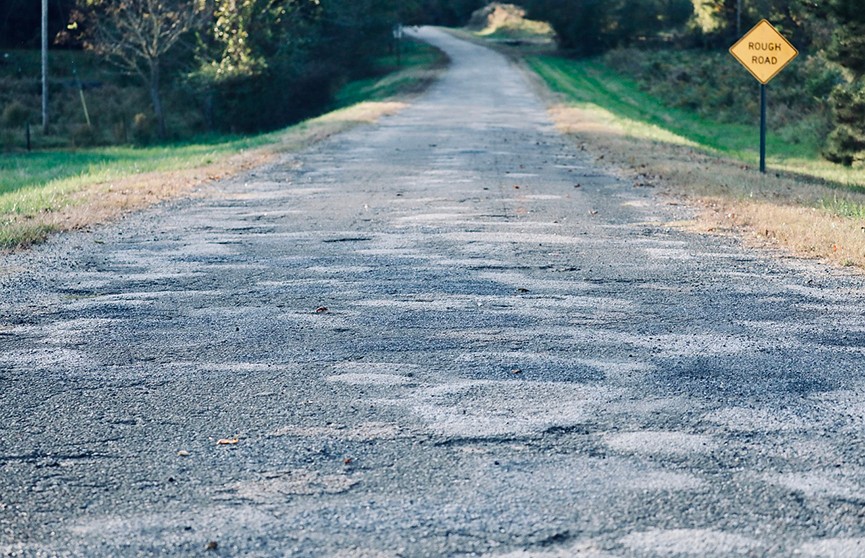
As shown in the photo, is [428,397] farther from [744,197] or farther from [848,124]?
[848,124]

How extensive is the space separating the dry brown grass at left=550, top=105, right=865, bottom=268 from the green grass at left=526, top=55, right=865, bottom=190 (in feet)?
7.78

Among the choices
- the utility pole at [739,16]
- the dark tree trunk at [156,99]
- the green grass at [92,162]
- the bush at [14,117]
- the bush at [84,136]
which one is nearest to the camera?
the green grass at [92,162]

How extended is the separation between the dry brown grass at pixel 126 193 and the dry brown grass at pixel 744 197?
575cm

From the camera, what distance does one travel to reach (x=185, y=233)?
1021 centimetres

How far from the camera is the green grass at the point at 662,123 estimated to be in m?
22.6

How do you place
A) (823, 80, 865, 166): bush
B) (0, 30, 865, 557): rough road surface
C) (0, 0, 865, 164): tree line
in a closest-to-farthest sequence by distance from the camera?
(0, 30, 865, 557): rough road surface, (823, 80, 865, 166): bush, (0, 0, 865, 164): tree line

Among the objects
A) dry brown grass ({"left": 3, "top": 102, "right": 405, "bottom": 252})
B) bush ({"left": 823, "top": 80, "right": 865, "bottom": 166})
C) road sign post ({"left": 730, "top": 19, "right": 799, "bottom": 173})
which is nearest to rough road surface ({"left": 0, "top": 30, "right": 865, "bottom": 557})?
dry brown grass ({"left": 3, "top": 102, "right": 405, "bottom": 252})

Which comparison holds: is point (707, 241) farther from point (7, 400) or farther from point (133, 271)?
point (7, 400)

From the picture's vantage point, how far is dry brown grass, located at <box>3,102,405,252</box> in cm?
1021

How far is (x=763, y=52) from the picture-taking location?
16266 millimetres

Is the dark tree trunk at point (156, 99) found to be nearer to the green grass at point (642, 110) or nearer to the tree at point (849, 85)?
the green grass at point (642, 110)

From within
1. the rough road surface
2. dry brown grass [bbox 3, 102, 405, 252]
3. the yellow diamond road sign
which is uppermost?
the yellow diamond road sign

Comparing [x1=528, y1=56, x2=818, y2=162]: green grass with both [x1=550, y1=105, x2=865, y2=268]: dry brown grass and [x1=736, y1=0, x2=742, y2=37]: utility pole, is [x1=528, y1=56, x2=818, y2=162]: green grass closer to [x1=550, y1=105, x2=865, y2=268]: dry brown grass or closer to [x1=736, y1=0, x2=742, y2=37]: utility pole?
[x1=550, y1=105, x2=865, y2=268]: dry brown grass

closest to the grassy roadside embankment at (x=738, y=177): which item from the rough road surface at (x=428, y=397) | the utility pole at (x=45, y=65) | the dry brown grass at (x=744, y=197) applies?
the dry brown grass at (x=744, y=197)
